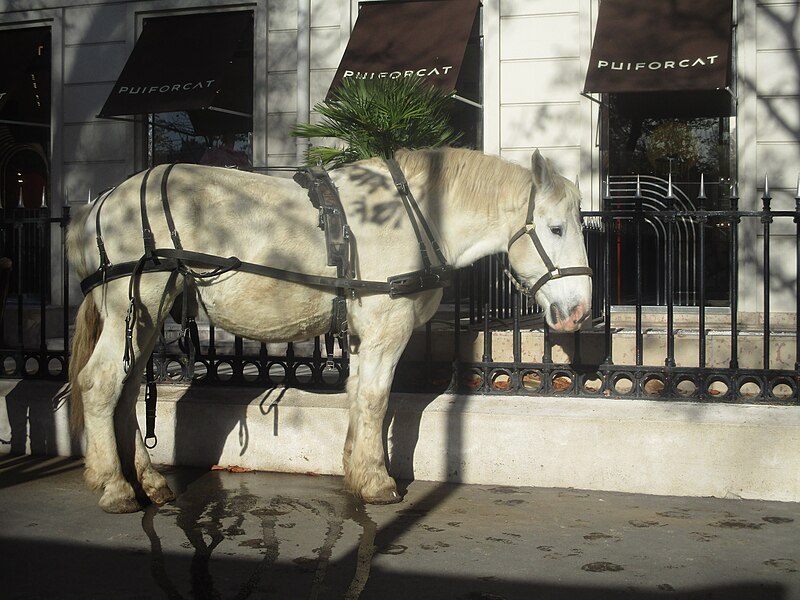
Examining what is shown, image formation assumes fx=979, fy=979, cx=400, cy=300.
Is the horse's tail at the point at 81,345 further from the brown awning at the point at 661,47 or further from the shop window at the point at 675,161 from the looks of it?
the shop window at the point at 675,161

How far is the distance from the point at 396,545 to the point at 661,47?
26.0 feet

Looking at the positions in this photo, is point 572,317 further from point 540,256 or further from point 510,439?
point 510,439

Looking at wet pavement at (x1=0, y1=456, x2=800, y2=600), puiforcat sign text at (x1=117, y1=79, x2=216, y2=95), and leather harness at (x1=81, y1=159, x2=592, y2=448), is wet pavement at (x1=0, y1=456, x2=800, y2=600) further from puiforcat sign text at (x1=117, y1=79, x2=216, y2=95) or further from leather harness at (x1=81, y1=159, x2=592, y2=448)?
puiforcat sign text at (x1=117, y1=79, x2=216, y2=95)

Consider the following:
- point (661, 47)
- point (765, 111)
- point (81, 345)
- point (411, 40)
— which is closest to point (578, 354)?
point (81, 345)

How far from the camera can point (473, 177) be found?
5.55 meters

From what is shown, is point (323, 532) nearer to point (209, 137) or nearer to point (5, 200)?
point (209, 137)

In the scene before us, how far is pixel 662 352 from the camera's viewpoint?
679 cm

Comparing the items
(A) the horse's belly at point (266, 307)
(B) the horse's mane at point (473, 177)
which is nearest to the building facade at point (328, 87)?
(B) the horse's mane at point (473, 177)

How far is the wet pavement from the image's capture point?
4.16m

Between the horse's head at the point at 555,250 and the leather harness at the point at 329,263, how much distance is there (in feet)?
0.04

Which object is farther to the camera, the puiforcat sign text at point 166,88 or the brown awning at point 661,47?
the puiforcat sign text at point 166,88

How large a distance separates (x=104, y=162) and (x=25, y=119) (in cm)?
168

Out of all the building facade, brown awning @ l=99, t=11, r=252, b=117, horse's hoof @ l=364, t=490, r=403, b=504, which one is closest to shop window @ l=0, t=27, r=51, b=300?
the building facade

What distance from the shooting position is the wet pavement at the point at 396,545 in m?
4.16
